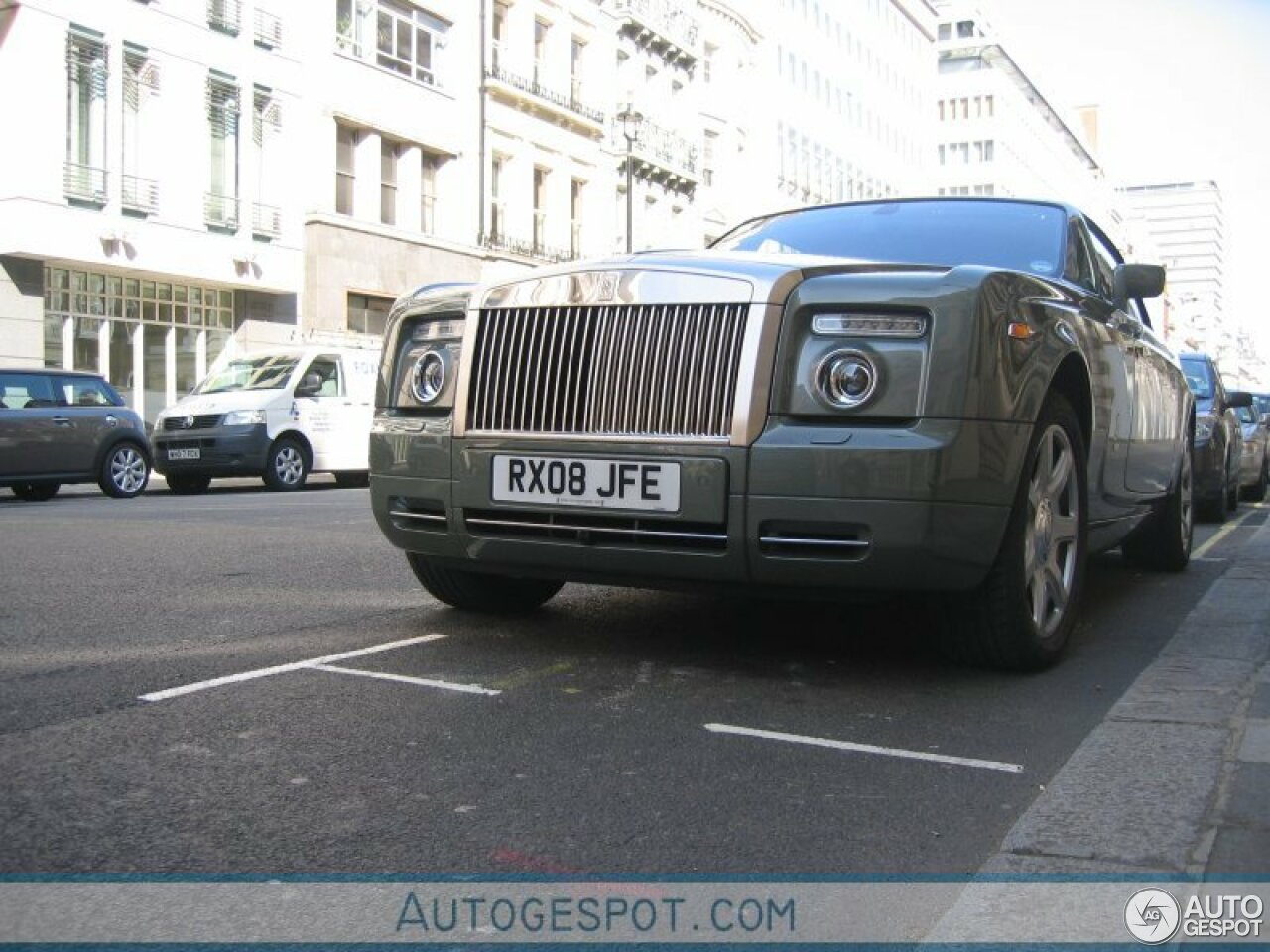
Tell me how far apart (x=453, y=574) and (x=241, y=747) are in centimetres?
188

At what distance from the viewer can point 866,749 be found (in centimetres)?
343

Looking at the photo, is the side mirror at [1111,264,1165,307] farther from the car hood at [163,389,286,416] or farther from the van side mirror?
the car hood at [163,389,286,416]

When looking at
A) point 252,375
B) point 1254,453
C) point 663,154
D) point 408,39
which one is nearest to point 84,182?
point 252,375

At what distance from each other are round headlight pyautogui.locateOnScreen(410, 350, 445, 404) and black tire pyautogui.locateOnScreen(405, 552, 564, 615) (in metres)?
0.68

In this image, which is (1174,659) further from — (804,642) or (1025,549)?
(804,642)

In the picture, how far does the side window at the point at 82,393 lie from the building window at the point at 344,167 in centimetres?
1461

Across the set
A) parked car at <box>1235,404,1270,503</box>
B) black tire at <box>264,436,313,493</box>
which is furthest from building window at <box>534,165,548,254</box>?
parked car at <box>1235,404,1270,503</box>

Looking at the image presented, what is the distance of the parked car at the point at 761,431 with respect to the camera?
152 inches

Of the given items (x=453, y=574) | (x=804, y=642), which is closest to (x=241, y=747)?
(x=453, y=574)

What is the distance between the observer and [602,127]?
40000 millimetres

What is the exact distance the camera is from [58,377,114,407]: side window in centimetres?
1550

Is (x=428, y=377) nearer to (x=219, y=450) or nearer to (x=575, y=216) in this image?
(x=219, y=450)

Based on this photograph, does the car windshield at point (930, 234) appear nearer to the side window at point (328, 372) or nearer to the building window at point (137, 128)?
the side window at point (328, 372)

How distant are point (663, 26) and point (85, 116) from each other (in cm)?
2361
